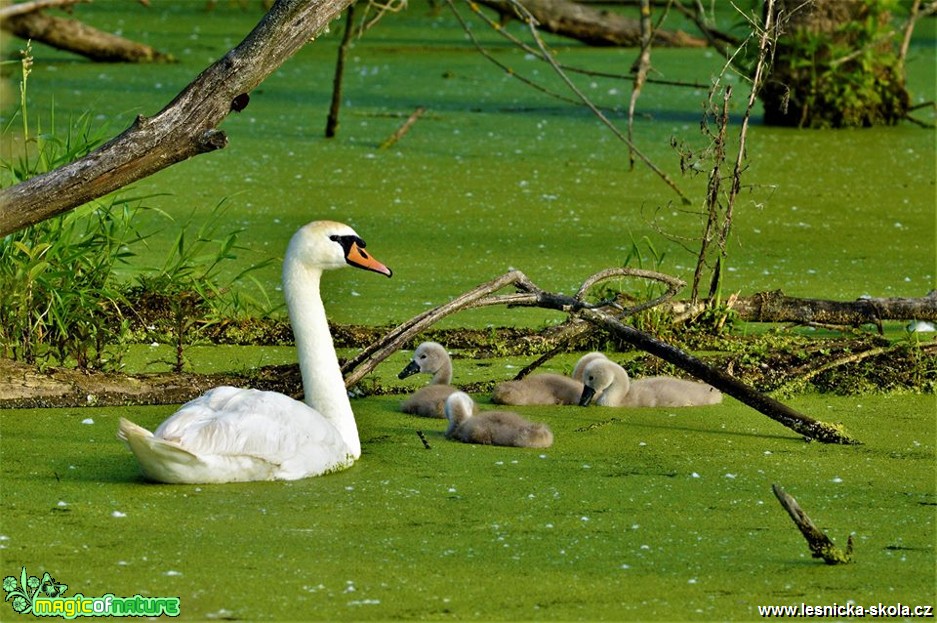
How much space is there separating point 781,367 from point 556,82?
7387 mm

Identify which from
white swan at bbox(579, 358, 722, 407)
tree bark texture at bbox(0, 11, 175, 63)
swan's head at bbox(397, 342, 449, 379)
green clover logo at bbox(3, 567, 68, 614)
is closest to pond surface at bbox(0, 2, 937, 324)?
tree bark texture at bbox(0, 11, 175, 63)

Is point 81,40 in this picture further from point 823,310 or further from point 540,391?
point 540,391

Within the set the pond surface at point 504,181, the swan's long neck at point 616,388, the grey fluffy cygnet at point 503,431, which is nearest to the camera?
the grey fluffy cygnet at point 503,431

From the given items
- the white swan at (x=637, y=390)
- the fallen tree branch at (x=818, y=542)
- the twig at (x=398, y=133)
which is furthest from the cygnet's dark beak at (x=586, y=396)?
the twig at (x=398, y=133)

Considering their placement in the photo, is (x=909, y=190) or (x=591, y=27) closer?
(x=909, y=190)

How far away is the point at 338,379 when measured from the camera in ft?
14.2

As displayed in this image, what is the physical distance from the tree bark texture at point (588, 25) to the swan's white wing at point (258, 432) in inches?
377

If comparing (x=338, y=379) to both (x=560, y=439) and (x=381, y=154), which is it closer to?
(x=560, y=439)

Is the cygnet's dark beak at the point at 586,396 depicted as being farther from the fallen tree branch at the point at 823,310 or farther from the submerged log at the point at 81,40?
the submerged log at the point at 81,40

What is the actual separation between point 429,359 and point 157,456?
1.48m

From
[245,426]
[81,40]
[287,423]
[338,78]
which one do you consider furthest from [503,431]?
[81,40]

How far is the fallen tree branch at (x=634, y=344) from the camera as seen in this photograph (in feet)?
15.1

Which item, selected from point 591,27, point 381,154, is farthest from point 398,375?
point 591,27

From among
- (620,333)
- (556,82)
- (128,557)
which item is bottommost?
(128,557)
